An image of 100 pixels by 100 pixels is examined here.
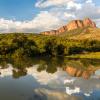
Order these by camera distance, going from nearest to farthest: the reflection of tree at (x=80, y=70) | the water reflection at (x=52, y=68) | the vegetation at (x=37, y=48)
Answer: the reflection of tree at (x=80, y=70)
the water reflection at (x=52, y=68)
the vegetation at (x=37, y=48)

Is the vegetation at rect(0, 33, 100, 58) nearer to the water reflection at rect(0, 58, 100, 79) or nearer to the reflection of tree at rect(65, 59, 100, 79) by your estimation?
the water reflection at rect(0, 58, 100, 79)

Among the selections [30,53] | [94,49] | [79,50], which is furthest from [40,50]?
[94,49]

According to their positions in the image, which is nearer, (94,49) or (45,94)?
(45,94)

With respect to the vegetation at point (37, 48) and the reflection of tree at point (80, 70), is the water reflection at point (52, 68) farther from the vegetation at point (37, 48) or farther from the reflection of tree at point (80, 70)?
the vegetation at point (37, 48)

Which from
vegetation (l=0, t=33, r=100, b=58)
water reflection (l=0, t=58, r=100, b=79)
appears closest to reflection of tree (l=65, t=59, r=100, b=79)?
water reflection (l=0, t=58, r=100, b=79)

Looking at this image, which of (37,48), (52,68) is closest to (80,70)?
(52,68)

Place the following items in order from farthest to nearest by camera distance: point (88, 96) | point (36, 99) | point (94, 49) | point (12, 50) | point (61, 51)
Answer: point (94, 49)
point (61, 51)
point (12, 50)
point (88, 96)
point (36, 99)

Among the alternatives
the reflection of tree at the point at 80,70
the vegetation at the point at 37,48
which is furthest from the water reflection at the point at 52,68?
the vegetation at the point at 37,48

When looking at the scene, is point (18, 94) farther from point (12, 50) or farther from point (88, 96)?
point (12, 50)

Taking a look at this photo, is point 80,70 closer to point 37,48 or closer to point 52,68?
point 52,68

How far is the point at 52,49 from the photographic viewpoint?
6481 inches

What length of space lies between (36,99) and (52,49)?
121431mm

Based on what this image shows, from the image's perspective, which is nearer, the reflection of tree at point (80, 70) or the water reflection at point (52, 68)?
the reflection of tree at point (80, 70)

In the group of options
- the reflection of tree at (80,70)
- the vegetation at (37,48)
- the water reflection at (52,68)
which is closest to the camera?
the reflection of tree at (80,70)
